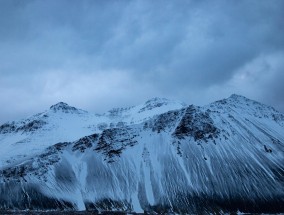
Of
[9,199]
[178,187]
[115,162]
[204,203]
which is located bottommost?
[204,203]

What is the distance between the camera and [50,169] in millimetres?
172125

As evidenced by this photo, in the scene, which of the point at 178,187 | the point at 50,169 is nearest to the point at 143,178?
the point at 178,187

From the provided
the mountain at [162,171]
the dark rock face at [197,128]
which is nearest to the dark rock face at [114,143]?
the mountain at [162,171]

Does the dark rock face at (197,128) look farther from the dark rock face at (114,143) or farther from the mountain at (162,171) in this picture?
the dark rock face at (114,143)

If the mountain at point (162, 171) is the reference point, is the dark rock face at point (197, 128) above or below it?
above

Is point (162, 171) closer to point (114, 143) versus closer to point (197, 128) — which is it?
point (197, 128)

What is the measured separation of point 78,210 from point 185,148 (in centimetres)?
6021

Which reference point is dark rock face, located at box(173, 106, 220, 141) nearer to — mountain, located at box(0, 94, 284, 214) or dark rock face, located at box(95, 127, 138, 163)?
mountain, located at box(0, 94, 284, 214)

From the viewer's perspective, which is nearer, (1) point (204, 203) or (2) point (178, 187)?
(1) point (204, 203)

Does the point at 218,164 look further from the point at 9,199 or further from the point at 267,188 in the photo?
the point at 9,199

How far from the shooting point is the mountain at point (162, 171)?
474 feet

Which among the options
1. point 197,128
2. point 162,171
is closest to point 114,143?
point 162,171

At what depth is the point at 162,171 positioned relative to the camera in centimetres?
16388

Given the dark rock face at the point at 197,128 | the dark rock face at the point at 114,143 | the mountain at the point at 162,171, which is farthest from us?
the dark rock face at the point at 197,128
